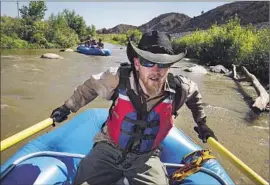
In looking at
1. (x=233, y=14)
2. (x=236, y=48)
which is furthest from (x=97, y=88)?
(x=233, y=14)

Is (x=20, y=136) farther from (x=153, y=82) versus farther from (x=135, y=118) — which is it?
(x=153, y=82)

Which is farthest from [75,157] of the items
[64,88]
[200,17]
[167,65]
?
[200,17]

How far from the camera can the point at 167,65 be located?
150cm

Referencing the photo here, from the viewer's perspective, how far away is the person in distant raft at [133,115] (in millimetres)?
1586

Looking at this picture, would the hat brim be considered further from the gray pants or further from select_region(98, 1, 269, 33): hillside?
select_region(98, 1, 269, 33): hillside

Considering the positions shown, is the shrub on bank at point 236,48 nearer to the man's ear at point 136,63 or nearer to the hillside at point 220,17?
the man's ear at point 136,63

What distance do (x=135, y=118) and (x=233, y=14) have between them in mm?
39579

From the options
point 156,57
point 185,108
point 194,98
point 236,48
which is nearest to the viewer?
point 156,57

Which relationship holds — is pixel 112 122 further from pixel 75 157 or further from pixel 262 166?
pixel 262 166

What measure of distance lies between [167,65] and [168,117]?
1.05 ft

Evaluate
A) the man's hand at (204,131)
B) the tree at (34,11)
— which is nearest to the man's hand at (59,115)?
the man's hand at (204,131)

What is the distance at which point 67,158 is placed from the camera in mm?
2148

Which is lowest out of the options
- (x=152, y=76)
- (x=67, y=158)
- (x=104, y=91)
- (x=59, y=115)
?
(x=67, y=158)

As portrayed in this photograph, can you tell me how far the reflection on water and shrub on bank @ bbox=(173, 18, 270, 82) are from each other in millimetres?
976
